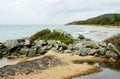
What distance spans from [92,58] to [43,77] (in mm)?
12340

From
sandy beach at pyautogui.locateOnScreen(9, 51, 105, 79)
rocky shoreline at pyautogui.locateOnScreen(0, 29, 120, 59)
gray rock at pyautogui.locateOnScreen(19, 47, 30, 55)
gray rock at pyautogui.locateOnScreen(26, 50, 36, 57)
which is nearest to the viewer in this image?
sandy beach at pyautogui.locateOnScreen(9, 51, 105, 79)

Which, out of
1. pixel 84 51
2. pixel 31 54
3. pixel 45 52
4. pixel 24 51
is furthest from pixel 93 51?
pixel 24 51

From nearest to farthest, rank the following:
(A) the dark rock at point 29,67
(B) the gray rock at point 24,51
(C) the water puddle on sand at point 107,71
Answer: (C) the water puddle on sand at point 107,71 < (A) the dark rock at point 29,67 < (B) the gray rock at point 24,51

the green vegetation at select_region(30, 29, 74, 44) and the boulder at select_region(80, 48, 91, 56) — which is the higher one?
the green vegetation at select_region(30, 29, 74, 44)

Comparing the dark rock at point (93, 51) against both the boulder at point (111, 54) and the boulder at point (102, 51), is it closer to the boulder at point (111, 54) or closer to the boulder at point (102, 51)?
the boulder at point (102, 51)

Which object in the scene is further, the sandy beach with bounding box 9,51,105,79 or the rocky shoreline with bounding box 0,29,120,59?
the rocky shoreline with bounding box 0,29,120,59

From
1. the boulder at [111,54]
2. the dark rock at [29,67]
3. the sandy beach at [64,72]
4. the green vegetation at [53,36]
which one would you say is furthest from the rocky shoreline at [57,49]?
the dark rock at [29,67]

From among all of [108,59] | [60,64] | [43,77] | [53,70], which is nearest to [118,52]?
[108,59]

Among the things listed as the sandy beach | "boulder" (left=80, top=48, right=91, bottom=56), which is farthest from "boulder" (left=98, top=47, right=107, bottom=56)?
the sandy beach

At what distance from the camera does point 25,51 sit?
4481 centimetres

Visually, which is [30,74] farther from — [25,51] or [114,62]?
[25,51]

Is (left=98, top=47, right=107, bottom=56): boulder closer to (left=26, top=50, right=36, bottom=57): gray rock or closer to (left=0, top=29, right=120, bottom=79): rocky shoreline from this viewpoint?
(left=0, top=29, right=120, bottom=79): rocky shoreline

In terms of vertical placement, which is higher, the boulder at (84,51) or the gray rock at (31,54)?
the boulder at (84,51)

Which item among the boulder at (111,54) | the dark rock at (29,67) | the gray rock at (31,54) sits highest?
the dark rock at (29,67)
